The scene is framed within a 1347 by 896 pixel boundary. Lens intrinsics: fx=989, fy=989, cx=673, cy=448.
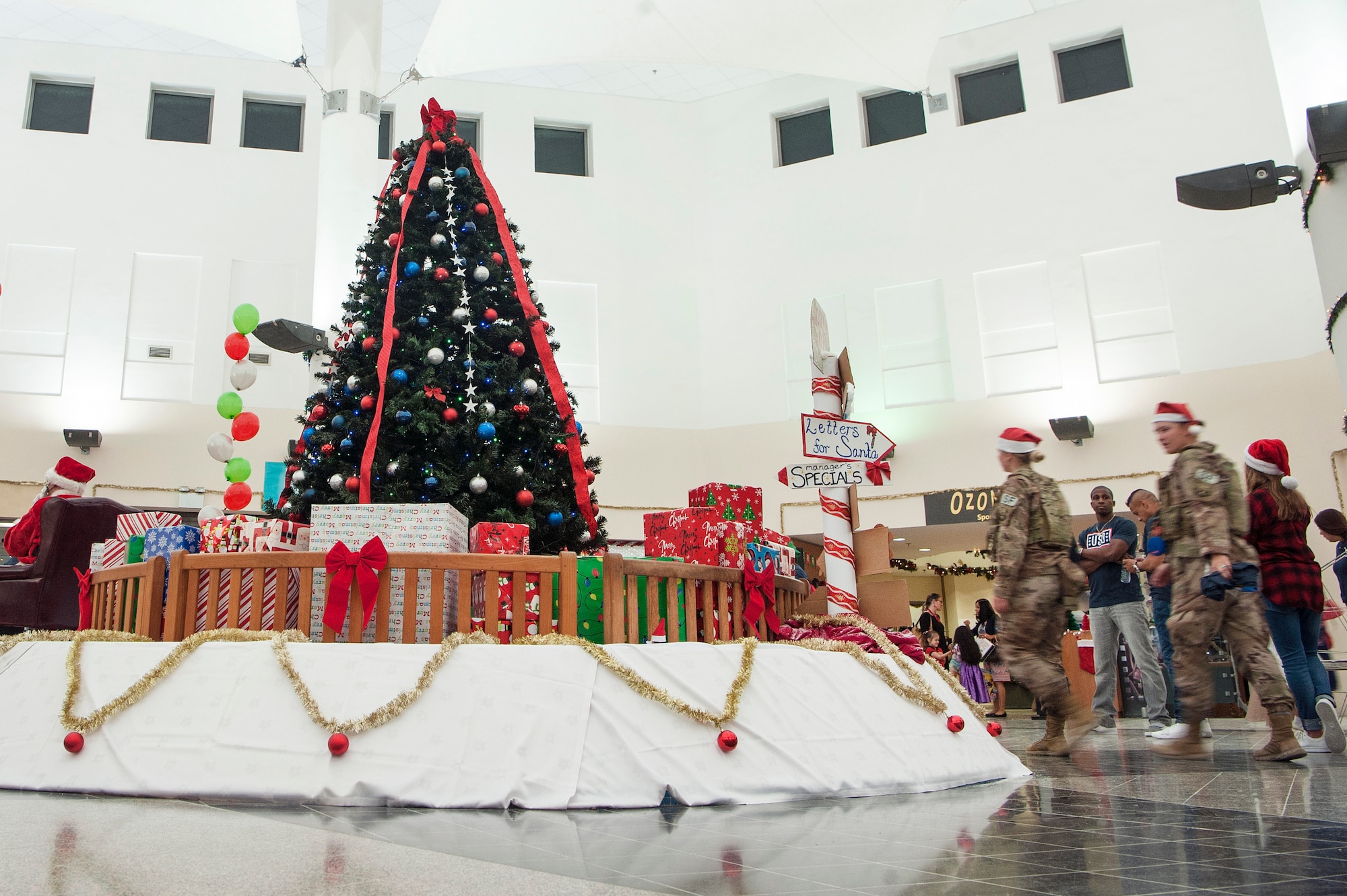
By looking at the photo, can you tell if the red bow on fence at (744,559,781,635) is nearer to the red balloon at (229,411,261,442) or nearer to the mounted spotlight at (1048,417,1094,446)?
the red balloon at (229,411,261,442)

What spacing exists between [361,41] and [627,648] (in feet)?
28.9

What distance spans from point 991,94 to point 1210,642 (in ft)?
37.6

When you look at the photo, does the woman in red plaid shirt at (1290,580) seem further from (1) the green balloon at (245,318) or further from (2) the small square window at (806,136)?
(2) the small square window at (806,136)

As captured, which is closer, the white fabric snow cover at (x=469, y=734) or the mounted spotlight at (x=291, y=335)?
the white fabric snow cover at (x=469, y=734)

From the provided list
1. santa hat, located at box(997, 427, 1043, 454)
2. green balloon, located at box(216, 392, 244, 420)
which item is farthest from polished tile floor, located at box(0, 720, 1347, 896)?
green balloon, located at box(216, 392, 244, 420)

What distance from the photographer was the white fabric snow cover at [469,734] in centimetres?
324

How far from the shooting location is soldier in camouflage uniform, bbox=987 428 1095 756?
4453mm

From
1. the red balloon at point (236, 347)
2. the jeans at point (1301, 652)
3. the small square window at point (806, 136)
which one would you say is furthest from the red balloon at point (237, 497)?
the small square window at point (806, 136)

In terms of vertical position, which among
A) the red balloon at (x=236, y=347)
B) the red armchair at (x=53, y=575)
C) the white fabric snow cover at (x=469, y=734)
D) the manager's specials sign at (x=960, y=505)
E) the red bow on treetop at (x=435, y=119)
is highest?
the red bow on treetop at (x=435, y=119)

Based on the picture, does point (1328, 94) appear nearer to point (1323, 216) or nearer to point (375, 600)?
point (1323, 216)

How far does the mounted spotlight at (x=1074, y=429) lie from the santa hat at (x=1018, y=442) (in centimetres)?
791

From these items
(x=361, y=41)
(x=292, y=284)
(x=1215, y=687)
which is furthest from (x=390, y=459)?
(x=292, y=284)

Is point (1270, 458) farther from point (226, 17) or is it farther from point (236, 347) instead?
point (226, 17)

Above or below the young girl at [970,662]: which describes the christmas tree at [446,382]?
above
